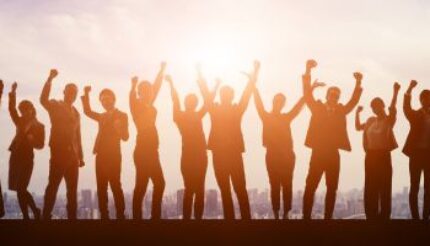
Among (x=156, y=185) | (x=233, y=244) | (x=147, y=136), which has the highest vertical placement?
(x=147, y=136)

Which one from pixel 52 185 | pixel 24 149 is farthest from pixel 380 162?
pixel 24 149

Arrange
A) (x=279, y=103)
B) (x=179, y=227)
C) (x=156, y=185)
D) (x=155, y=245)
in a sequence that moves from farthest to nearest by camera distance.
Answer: (x=279, y=103), (x=156, y=185), (x=179, y=227), (x=155, y=245)

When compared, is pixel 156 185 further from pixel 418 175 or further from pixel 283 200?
pixel 418 175

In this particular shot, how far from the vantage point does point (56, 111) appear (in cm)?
882

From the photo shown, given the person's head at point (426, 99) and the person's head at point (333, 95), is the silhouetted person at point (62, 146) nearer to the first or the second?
the person's head at point (333, 95)

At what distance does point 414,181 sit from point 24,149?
6061mm

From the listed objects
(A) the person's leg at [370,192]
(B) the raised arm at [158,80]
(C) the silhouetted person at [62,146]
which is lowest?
(A) the person's leg at [370,192]

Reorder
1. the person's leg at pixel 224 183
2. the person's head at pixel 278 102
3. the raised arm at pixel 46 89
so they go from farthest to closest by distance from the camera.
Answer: the person's head at pixel 278 102, the raised arm at pixel 46 89, the person's leg at pixel 224 183

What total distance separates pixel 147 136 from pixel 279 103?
2.09m

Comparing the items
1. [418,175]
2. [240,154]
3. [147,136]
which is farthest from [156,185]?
[418,175]

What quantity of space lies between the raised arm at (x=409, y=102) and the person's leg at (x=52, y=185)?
17.6 ft

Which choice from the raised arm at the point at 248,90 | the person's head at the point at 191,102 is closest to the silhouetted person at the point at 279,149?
the raised arm at the point at 248,90

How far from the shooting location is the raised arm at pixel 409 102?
367 inches

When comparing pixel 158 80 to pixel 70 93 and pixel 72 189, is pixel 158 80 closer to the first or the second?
pixel 70 93
